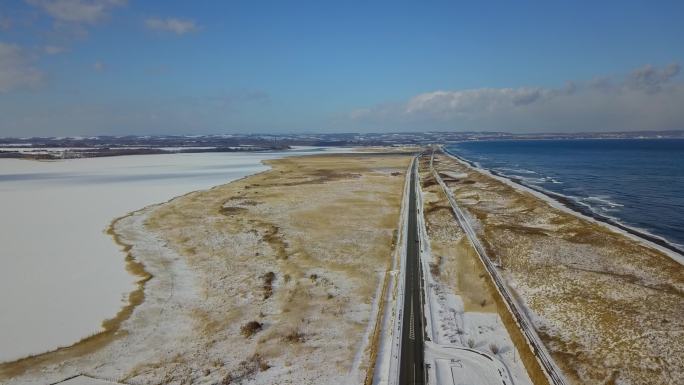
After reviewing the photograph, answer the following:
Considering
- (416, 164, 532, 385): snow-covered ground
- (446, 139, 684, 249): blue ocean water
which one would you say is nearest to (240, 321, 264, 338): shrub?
(416, 164, 532, 385): snow-covered ground

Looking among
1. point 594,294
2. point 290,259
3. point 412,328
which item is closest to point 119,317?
point 290,259

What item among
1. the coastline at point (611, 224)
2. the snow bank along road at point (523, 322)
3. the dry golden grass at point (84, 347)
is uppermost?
the coastline at point (611, 224)

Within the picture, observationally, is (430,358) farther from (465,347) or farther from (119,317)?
(119,317)

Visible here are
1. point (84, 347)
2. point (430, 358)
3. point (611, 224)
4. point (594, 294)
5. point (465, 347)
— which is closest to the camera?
point (430, 358)

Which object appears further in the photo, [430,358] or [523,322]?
[523,322]

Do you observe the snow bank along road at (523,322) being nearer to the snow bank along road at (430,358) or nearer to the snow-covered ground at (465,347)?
the snow-covered ground at (465,347)

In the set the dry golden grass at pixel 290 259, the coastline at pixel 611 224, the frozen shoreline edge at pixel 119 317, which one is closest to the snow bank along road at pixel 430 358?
the dry golden grass at pixel 290 259
